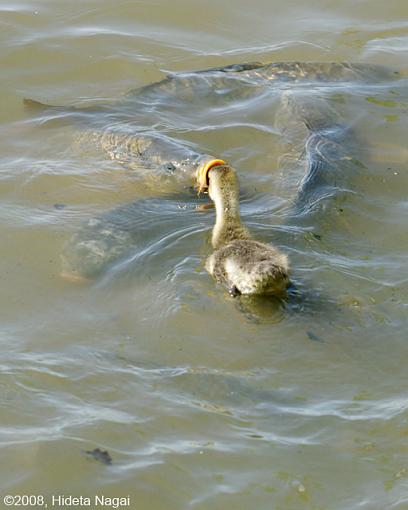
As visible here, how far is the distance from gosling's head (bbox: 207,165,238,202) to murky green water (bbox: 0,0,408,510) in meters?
0.25

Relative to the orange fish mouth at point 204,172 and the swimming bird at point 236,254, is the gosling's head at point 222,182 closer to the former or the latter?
the swimming bird at point 236,254

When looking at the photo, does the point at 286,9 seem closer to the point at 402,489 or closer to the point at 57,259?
the point at 57,259

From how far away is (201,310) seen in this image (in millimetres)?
5363

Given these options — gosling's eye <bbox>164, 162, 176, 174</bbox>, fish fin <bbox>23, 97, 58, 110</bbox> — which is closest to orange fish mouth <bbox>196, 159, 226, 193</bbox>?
gosling's eye <bbox>164, 162, 176, 174</bbox>

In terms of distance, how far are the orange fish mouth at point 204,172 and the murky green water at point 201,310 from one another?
137 mm

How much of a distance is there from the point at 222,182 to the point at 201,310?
123cm

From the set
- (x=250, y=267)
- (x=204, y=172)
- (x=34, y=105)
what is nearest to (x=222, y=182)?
(x=204, y=172)

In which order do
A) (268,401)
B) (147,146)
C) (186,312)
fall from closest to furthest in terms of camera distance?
1. (268,401)
2. (186,312)
3. (147,146)

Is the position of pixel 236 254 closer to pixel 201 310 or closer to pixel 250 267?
pixel 250 267

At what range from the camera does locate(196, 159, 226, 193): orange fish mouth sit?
6828mm

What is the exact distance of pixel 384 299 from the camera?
17.6 feet

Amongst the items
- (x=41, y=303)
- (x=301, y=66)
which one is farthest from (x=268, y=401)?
(x=301, y=66)

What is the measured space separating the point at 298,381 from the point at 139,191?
9.45ft

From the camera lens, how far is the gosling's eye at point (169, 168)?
7.31m
